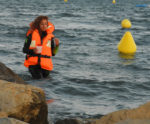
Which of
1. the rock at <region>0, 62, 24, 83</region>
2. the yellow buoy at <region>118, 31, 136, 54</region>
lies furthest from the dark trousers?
the yellow buoy at <region>118, 31, 136, 54</region>

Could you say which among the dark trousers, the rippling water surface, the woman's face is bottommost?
the rippling water surface

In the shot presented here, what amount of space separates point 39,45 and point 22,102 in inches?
131

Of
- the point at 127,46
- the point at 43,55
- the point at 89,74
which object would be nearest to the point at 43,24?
the point at 43,55

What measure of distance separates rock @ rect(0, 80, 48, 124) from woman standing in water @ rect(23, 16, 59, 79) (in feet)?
9.05

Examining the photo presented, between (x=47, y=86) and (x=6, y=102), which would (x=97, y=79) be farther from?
(x=6, y=102)

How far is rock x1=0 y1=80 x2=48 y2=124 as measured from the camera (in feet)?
16.1

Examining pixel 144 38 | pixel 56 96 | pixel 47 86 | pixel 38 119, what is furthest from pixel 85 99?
pixel 144 38

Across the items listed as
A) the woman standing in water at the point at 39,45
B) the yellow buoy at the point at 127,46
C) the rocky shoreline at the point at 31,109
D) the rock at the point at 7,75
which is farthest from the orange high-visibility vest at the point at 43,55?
the yellow buoy at the point at 127,46

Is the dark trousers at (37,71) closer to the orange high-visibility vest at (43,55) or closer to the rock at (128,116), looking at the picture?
the orange high-visibility vest at (43,55)

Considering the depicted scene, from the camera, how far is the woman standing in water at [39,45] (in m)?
7.88

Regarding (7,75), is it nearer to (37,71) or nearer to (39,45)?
(39,45)

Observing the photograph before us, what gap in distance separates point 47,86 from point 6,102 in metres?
3.85

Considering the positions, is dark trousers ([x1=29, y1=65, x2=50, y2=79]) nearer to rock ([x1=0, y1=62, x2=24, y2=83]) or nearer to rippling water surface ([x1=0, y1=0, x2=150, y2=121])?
rippling water surface ([x1=0, y1=0, x2=150, y2=121])

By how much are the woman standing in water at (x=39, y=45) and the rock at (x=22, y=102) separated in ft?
9.05
